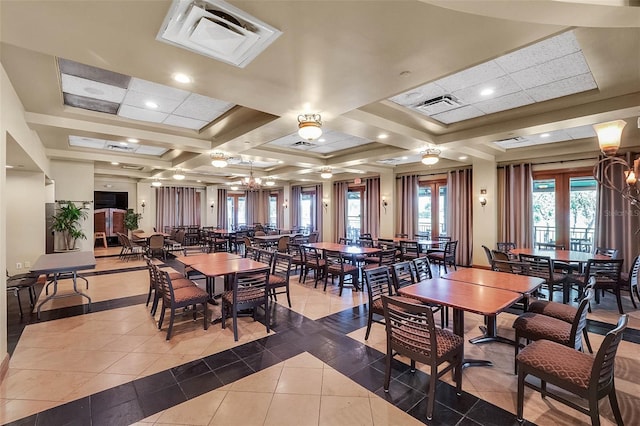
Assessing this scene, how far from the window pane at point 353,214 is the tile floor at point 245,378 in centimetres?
738

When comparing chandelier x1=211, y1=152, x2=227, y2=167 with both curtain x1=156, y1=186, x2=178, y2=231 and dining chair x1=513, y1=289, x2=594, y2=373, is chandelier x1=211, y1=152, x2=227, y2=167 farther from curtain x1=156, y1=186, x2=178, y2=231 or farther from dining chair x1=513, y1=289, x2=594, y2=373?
curtain x1=156, y1=186, x2=178, y2=231

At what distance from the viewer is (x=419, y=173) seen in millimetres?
9070

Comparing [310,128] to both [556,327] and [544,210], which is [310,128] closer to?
[556,327]

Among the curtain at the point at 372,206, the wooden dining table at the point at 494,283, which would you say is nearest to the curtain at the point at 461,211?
the curtain at the point at 372,206

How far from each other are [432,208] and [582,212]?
3454mm

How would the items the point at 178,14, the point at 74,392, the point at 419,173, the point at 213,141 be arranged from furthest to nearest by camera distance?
the point at 419,173 → the point at 213,141 → the point at 74,392 → the point at 178,14

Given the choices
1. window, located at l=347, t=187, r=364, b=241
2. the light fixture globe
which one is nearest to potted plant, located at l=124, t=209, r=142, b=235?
window, located at l=347, t=187, r=364, b=241

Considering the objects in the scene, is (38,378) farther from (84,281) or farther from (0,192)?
(84,281)

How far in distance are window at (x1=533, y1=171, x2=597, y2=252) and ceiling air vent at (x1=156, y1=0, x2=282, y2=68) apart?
293 inches

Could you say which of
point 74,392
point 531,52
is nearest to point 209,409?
point 74,392

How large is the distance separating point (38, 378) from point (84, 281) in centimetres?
426

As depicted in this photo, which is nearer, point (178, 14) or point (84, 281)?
point (178, 14)

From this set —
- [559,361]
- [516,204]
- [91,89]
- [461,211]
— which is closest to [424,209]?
[461,211]

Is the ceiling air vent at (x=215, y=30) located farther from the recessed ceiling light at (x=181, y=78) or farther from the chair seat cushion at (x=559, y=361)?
the chair seat cushion at (x=559, y=361)
